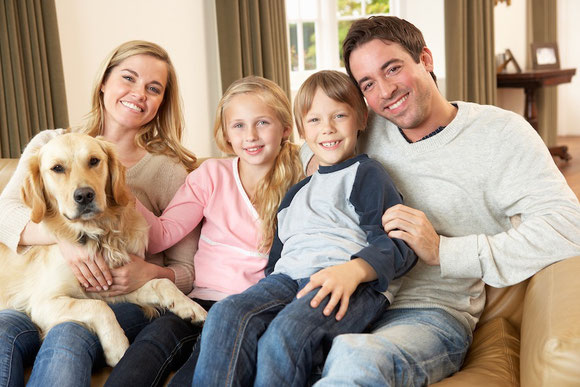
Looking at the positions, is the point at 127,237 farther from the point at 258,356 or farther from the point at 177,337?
→ the point at 258,356

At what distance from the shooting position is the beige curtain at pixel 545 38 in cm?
883

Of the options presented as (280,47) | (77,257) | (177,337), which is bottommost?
(177,337)

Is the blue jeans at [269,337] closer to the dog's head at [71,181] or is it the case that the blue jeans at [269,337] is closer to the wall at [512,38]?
the dog's head at [71,181]

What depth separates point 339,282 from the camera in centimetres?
159

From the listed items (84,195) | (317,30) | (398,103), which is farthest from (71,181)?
(317,30)

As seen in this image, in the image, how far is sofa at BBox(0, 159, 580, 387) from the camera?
52.8 inches

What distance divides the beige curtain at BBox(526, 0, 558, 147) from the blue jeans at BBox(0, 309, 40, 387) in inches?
321

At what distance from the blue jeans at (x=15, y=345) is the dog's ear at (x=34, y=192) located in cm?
29

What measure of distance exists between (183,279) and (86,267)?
341 mm

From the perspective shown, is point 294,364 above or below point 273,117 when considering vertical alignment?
below

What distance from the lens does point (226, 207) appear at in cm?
217

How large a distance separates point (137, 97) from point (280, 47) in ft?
10.9

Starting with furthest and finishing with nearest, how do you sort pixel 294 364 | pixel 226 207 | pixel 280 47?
1. pixel 280 47
2. pixel 226 207
3. pixel 294 364

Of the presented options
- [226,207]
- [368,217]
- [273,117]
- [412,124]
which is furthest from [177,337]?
[412,124]
